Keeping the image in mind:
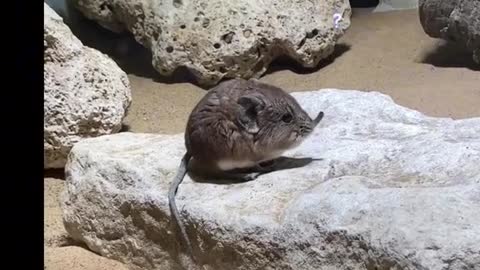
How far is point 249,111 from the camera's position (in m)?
2.81

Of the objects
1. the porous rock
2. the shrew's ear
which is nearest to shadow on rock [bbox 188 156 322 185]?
the shrew's ear

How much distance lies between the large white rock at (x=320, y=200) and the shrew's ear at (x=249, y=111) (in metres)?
0.19

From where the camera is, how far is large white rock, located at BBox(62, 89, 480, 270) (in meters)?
2.06

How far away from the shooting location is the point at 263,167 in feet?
9.53

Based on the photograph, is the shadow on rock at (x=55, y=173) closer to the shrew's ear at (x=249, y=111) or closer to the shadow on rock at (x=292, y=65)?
the shrew's ear at (x=249, y=111)

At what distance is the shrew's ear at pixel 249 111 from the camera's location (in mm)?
2807

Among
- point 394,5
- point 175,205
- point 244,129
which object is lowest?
point 394,5

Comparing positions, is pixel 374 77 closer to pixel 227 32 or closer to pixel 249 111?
pixel 227 32

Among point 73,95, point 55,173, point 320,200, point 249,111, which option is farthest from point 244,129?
point 55,173

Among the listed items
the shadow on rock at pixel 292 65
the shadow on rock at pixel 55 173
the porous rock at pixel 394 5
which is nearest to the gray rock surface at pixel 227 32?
the shadow on rock at pixel 292 65

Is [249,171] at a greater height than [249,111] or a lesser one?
lesser

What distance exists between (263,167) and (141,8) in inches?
117

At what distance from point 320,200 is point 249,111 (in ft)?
1.96

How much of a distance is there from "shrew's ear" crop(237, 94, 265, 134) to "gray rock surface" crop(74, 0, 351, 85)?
8.33 ft
